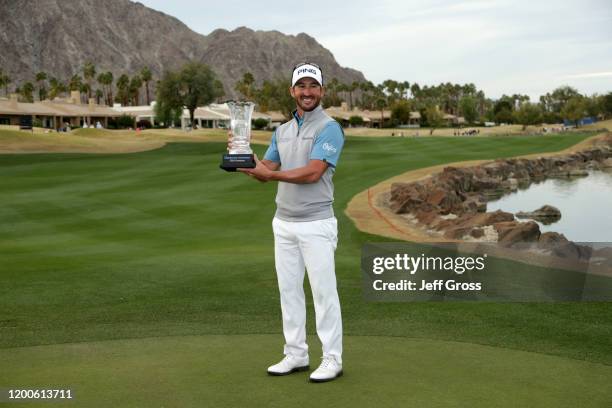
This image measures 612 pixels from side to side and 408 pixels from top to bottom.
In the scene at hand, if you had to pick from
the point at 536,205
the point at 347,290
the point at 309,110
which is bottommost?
the point at 536,205

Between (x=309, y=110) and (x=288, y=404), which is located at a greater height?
(x=309, y=110)

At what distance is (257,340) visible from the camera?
780 cm

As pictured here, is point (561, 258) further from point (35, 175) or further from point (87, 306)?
point (35, 175)

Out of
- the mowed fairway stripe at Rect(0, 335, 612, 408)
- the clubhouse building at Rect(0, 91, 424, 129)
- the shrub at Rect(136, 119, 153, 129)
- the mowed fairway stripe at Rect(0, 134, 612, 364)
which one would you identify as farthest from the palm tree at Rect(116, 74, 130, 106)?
the mowed fairway stripe at Rect(0, 335, 612, 408)

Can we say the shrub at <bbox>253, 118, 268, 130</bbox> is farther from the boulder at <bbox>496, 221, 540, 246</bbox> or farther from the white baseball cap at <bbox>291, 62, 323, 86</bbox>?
the white baseball cap at <bbox>291, 62, 323, 86</bbox>

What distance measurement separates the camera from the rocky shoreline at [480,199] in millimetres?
17609

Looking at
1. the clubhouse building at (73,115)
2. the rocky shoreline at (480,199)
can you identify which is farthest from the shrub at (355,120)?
the rocky shoreline at (480,199)

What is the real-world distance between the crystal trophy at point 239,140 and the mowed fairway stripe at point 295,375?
1669mm

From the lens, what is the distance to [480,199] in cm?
3562

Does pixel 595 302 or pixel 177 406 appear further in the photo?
pixel 595 302

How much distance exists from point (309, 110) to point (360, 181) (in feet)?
91.7

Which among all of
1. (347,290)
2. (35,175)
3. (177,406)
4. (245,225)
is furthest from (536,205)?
(177,406)

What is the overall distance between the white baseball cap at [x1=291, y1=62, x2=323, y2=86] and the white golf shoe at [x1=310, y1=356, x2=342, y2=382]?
220 cm

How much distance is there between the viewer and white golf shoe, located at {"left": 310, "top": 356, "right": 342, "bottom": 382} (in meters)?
6.23
